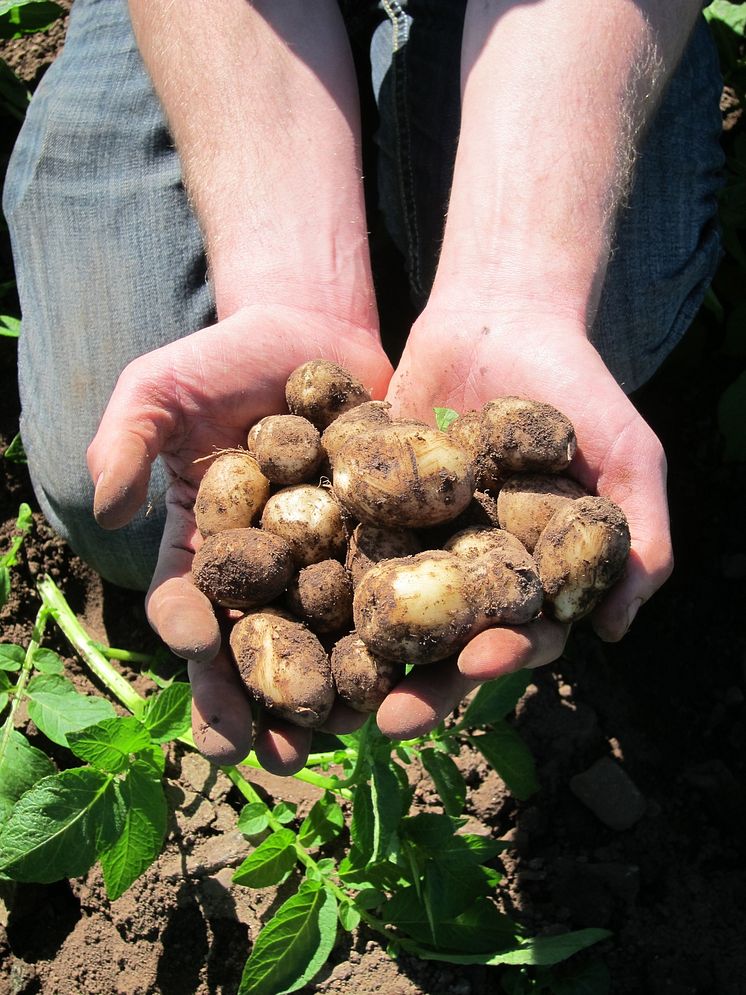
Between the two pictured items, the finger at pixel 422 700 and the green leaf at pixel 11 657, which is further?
the green leaf at pixel 11 657

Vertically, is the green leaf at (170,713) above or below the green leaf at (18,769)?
above

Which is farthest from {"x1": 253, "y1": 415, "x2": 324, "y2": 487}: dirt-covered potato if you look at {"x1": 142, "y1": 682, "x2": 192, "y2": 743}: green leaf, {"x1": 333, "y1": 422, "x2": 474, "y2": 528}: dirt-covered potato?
{"x1": 142, "y1": 682, "x2": 192, "y2": 743}: green leaf

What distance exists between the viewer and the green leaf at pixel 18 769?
88.4 inches

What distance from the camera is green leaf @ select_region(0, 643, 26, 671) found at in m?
2.35

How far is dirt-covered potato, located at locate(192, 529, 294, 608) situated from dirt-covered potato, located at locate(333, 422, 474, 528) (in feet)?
0.60

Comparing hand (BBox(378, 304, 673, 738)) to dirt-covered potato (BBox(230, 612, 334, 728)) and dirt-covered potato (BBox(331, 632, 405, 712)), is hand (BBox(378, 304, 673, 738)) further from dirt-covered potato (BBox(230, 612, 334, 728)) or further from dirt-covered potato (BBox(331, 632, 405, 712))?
dirt-covered potato (BBox(230, 612, 334, 728))

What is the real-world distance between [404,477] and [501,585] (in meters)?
0.29

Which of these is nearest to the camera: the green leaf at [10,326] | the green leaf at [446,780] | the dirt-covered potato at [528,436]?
the dirt-covered potato at [528,436]

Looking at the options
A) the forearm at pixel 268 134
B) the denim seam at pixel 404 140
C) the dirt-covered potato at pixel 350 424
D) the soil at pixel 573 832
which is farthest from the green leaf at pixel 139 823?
the denim seam at pixel 404 140

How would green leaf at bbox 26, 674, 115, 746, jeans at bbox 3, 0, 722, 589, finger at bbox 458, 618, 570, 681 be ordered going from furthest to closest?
jeans at bbox 3, 0, 722, 589 < green leaf at bbox 26, 674, 115, 746 < finger at bbox 458, 618, 570, 681

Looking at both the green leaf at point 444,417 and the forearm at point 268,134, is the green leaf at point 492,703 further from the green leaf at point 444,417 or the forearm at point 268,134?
the forearm at point 268,134

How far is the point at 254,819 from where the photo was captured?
7.18 ft

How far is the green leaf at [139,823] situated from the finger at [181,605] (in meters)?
0.37

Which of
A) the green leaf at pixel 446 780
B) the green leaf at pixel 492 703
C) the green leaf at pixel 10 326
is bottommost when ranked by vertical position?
the green leaf at pixel 446 780
